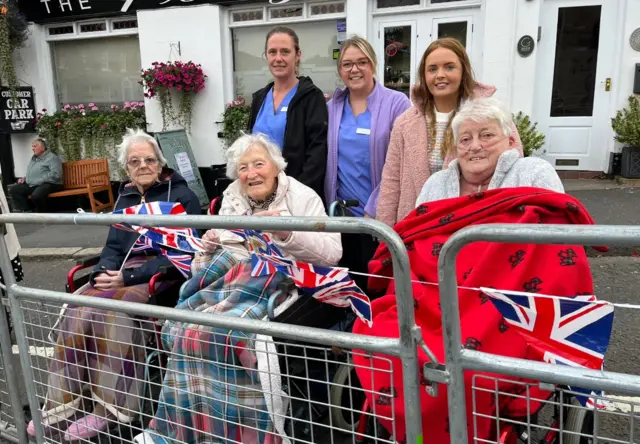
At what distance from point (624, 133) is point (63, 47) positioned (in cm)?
988

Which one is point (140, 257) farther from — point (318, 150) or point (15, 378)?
point (318, 150)

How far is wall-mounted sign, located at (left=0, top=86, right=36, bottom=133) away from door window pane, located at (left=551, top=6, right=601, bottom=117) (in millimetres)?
9242

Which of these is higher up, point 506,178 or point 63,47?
point 63,47

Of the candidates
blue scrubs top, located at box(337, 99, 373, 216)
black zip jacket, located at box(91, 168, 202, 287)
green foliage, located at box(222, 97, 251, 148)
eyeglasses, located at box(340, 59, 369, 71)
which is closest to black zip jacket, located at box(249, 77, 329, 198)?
blue scrubs top, located at box(337, 99, 373, 216)

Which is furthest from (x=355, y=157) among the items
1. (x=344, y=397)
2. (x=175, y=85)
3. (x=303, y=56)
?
(x=175, y=85)

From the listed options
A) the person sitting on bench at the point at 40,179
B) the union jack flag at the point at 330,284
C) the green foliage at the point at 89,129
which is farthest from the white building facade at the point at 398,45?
the union jack flag at the point at 330,284

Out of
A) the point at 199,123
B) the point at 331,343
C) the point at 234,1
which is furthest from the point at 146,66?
the point at 331,343

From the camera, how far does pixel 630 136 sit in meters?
6.91

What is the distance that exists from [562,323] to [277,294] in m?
1.27

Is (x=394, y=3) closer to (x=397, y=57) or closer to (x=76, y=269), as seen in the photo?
(x=397, y=57)

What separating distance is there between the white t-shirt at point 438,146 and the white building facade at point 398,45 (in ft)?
16.4

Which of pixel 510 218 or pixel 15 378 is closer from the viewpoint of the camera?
pixel 510 218

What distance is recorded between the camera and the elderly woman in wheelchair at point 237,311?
2.01 metres

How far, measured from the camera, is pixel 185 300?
2578 mm
